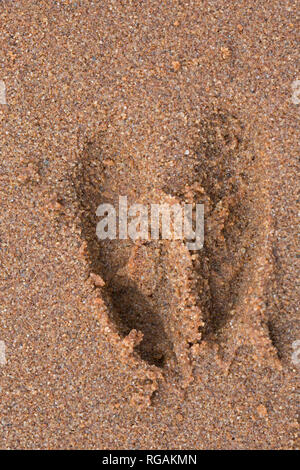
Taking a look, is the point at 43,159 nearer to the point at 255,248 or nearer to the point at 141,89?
the point at 141,89

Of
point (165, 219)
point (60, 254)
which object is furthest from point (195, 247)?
point (60, 254)

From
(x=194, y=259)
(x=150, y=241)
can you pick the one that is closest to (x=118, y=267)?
(x=150, y=241)

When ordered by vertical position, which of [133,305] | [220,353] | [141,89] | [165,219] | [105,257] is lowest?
[220,353]

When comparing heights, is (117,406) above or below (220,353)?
below

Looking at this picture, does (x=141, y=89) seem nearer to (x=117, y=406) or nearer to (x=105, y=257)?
(x=105, y=257)

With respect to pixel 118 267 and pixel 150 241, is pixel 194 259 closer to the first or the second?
pixel 150 241

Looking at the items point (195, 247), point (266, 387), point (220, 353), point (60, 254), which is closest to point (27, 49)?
point (60, 254)

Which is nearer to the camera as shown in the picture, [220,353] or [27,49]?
[220,353]
